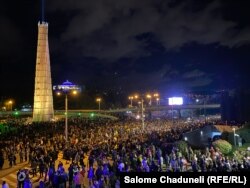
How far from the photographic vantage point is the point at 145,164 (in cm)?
2014

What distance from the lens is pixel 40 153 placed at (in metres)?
24.9

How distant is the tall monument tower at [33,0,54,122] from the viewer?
222 ft

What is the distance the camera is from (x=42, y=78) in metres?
67.9

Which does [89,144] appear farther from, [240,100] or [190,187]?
[240,100]

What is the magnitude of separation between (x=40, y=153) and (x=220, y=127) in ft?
83.9

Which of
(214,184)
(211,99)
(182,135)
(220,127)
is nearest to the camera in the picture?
(214,184)

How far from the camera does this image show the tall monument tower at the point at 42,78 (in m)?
67.8

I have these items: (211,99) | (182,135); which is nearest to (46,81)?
(182,135)

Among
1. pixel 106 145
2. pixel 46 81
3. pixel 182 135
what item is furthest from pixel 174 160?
pixel 46 81

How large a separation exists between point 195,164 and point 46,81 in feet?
171

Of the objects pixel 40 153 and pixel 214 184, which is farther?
pixel 40 153

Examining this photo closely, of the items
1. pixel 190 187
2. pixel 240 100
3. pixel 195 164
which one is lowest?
pixel 195 164

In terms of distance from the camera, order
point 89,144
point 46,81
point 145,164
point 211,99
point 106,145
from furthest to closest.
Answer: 1. point 211,99
2. point 46,81
3. point 89,144
4. point 106,145
5. point 145,164

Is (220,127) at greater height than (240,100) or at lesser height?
lesser
